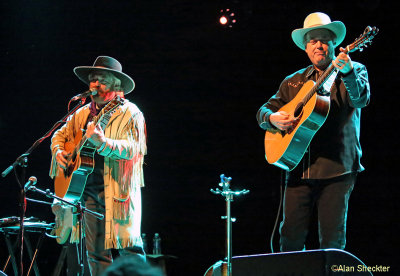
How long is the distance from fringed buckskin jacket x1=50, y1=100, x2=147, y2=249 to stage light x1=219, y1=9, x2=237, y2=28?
2768 millimetres

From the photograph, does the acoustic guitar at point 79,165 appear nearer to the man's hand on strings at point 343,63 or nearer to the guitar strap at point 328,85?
the guitar strap at point 328,85

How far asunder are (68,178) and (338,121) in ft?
7.55

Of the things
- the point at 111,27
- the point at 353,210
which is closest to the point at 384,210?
the point at 353,210

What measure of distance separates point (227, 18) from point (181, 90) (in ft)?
3.76

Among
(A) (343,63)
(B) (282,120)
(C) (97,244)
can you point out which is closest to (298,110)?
(B) (282,120)

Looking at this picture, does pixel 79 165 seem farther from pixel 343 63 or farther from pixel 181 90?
pixel 181 90

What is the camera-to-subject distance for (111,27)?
7.19 metres

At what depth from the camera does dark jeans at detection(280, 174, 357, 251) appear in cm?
376

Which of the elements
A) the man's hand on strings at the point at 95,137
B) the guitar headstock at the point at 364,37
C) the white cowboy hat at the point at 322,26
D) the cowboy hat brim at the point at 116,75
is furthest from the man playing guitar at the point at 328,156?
the cowboy hat brim at the point at 116,75

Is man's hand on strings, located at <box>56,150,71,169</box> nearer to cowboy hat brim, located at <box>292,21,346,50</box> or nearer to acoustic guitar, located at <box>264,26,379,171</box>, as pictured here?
acoustic guitar, located at <box>264,26,379,171</box>

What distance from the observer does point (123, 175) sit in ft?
14.5

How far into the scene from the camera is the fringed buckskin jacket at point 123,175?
4266mm

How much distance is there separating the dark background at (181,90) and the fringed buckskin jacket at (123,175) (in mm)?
2435

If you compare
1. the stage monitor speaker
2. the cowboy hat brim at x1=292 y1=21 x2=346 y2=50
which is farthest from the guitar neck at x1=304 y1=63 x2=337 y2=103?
the stage monitor speaker
